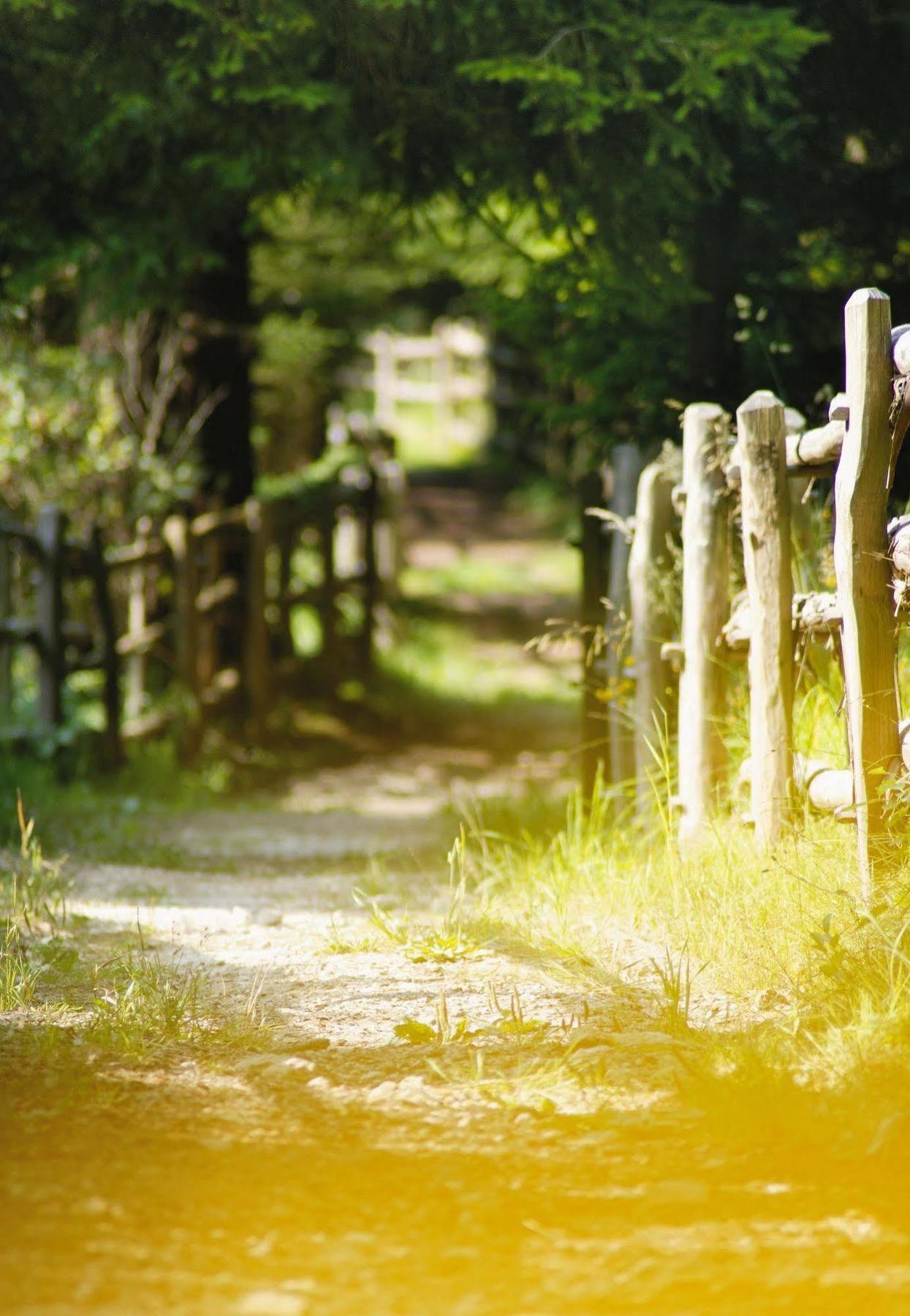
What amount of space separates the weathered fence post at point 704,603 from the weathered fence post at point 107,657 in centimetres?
454

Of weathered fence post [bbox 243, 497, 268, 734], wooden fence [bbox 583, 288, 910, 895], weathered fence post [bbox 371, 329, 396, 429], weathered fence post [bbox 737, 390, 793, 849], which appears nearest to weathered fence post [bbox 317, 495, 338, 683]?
weathered fence post [bbox 243, 497, 268, 734]

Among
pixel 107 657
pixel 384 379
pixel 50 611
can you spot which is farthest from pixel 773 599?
pixel 384 379

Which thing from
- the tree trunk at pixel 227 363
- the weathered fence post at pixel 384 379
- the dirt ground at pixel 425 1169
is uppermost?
the weathered fence post at pixel 384 379

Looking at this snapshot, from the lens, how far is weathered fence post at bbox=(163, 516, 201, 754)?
9.02 m

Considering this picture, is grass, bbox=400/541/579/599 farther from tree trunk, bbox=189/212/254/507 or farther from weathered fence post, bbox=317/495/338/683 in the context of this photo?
tree trunk, bbox=189/212/254/507

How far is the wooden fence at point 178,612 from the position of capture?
7957 millimetres

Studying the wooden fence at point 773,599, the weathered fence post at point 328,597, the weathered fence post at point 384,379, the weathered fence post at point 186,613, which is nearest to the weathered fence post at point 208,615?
the weathered fence post at point 186,613

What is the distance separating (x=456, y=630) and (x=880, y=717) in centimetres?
1051

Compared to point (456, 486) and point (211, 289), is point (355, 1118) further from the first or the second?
point (456, 486)

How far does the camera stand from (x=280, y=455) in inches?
650

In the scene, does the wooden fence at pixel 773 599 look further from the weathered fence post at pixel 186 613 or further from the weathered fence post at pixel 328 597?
the weathered fence post at pixel 328 597

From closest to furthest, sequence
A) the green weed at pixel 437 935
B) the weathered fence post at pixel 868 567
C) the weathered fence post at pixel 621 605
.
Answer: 1. the weathered fence post at pixel 868 567
2. the green weed at pixel 437 935
3. the weathered fence post at pixel 621 605

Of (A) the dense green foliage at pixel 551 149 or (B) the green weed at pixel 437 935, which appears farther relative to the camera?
(A) the dense green foliage at pixel 551 149

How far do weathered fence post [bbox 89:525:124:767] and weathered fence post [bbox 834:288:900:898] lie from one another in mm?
5491
